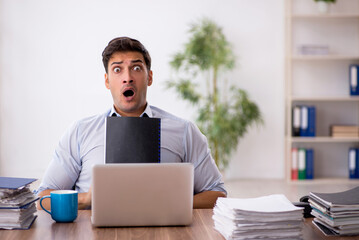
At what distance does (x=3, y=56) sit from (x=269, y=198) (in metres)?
4.68

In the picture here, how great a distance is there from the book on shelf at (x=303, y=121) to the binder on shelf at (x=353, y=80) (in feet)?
1.69

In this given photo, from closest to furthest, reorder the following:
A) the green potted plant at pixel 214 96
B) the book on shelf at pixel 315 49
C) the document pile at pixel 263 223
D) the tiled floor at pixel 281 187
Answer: the document pile at pixel 263 223 < the tiled floor at pixel 281 187 < the green potted plant at pixel 214 96 < the book on shelf at pixel 315 49

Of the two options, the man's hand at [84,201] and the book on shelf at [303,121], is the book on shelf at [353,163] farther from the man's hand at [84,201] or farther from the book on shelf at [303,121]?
the man's hand at [84,201]

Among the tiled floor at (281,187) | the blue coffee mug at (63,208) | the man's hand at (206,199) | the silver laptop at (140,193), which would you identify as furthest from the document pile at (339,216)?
the tiled floor at (281,187)

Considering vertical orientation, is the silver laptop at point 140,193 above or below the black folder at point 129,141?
below

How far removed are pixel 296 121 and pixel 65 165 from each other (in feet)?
12.0

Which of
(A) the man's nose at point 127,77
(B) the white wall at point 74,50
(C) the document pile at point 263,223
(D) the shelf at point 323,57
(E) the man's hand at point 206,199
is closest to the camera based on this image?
(C) the document pile at point 263,223

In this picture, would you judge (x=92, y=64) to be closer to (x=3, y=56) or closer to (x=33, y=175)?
(x=3, y=56)

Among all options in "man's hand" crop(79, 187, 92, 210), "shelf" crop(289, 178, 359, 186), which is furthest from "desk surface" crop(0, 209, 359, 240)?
"shelf" crop(289, 178, 359, 186)

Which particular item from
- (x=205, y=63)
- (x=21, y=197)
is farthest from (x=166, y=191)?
(x=205, y=63)

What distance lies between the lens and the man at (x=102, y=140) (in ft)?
7.09

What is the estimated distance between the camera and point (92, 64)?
221 inches

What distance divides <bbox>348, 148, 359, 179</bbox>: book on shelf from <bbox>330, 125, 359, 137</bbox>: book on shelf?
19 cm

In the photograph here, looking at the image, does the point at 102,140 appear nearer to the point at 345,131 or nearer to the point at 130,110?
the point at 130,110
